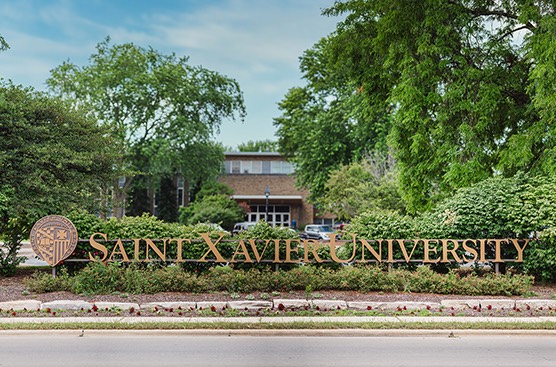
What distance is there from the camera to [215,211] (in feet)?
144

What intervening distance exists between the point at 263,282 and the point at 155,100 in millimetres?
32034

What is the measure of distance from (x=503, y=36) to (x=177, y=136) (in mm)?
28416

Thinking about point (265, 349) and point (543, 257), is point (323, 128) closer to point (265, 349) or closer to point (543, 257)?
point (543, 257)

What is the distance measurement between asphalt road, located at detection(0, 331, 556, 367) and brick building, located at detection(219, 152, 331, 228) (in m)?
45.6

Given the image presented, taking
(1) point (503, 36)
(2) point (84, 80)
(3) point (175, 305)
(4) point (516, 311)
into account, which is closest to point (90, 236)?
(3) point (175, 305)

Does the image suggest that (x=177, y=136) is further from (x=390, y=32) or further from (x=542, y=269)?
(x=542, y=269)

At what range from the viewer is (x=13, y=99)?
16.0 metres

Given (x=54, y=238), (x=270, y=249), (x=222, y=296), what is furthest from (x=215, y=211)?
(x=222, y=296)

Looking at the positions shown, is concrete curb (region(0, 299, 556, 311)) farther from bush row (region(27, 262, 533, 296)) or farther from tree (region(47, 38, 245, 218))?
tree (region(47, 38, 245, 218))

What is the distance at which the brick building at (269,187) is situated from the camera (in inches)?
2197

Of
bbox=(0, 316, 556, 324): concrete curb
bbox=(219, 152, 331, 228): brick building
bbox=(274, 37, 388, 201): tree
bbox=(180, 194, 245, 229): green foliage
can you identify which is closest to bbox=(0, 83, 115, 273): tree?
bbox=(0, 316, 556, 324): concrete curb

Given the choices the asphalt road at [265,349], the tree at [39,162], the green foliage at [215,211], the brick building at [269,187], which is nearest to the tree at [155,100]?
the green foliage at [215,211]

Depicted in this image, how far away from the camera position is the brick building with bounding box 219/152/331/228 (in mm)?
55812

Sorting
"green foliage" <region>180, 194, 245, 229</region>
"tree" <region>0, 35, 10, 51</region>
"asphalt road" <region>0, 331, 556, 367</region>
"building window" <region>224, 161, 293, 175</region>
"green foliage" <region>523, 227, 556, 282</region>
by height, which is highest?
"building window" <region>224, 161, 293, 175</region>
